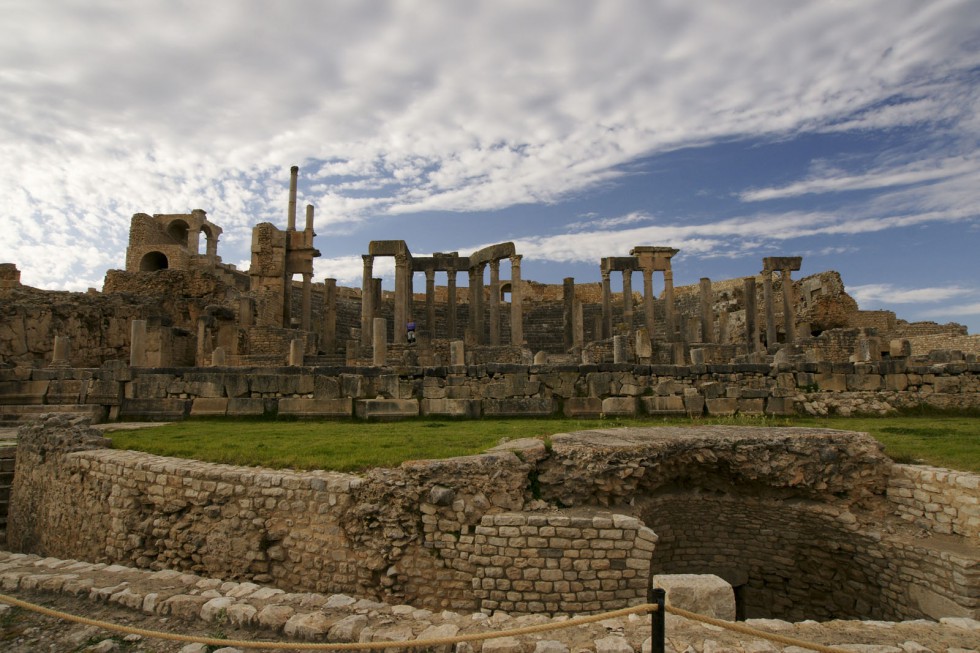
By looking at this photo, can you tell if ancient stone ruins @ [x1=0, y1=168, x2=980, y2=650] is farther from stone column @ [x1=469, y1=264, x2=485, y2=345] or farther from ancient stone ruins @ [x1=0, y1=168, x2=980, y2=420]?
stone column @ [x1=469, y1=264, x2=485, y2=345]

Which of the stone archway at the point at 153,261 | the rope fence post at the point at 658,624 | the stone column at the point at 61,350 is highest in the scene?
the stone archway at the point at 153,261

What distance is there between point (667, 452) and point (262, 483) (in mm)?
5317

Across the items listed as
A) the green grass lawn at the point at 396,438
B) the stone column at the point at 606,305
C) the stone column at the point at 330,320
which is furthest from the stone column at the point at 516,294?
the green grass lawn at the point at 396,438

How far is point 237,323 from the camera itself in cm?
2562

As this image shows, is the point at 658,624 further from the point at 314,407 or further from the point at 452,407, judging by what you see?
the point at 314,407

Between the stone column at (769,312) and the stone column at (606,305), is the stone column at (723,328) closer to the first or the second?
the stone column at (769,312)

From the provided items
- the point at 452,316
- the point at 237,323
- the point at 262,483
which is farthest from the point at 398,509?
the point at 452,316

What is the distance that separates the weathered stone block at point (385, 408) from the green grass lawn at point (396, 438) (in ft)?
1.30

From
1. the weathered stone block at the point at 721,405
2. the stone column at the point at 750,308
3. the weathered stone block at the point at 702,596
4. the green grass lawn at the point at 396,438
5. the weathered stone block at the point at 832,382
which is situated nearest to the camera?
the weathered stone block at the point at 702,596

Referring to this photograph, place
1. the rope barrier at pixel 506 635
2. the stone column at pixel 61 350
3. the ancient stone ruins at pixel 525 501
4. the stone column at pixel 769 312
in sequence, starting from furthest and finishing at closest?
1. the stone column at pixel 769 312
2. the stone column at pixel 61 350
3. the ancient stone ruins at pixel 525 501
4. the rope barrier at pixel 506 635

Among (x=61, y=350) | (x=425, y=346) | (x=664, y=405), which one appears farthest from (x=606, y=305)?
(x=61, y=350)

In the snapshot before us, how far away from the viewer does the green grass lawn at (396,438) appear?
Answer: 7836 millimetres

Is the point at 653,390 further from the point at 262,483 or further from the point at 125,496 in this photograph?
the point at 125,496

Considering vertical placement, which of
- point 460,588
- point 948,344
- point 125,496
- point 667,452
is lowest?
point 460,588
